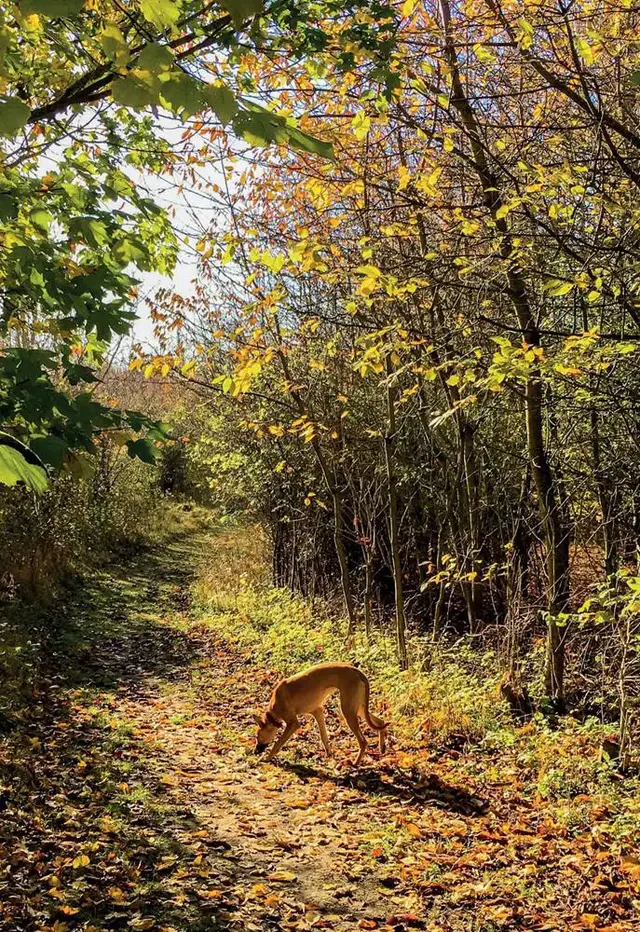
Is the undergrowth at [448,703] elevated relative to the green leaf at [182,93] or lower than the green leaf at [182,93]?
lower

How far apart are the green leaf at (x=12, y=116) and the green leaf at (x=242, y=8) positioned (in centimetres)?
71

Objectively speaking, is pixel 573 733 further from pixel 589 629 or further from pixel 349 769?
pixel 349 769

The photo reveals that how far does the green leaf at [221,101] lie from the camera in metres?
2.06

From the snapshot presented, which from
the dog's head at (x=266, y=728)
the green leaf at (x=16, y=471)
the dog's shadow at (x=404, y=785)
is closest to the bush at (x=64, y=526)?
the dog's head at (x=266, y=728)

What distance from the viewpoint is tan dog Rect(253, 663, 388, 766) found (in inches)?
264

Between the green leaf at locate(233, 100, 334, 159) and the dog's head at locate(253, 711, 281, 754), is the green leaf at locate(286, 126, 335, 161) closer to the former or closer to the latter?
the green leaf at locate(233, 100, 334, 159)

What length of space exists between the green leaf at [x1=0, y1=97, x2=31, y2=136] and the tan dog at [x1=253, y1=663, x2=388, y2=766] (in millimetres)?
5766

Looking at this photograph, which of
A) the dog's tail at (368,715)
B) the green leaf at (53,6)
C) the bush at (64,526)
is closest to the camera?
the green leaf at (53,6)

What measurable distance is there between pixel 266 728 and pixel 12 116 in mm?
6076

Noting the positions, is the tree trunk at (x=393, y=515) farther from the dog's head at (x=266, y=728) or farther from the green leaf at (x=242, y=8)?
the green leaf at (x=242, y=8)

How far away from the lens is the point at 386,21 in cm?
371

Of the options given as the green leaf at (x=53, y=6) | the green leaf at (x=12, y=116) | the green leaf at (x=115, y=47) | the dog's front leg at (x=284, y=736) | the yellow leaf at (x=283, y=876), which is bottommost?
the yellow leaf at (x=283, y=876)

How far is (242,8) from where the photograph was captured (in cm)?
204

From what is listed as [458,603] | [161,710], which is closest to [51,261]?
[161,710]
